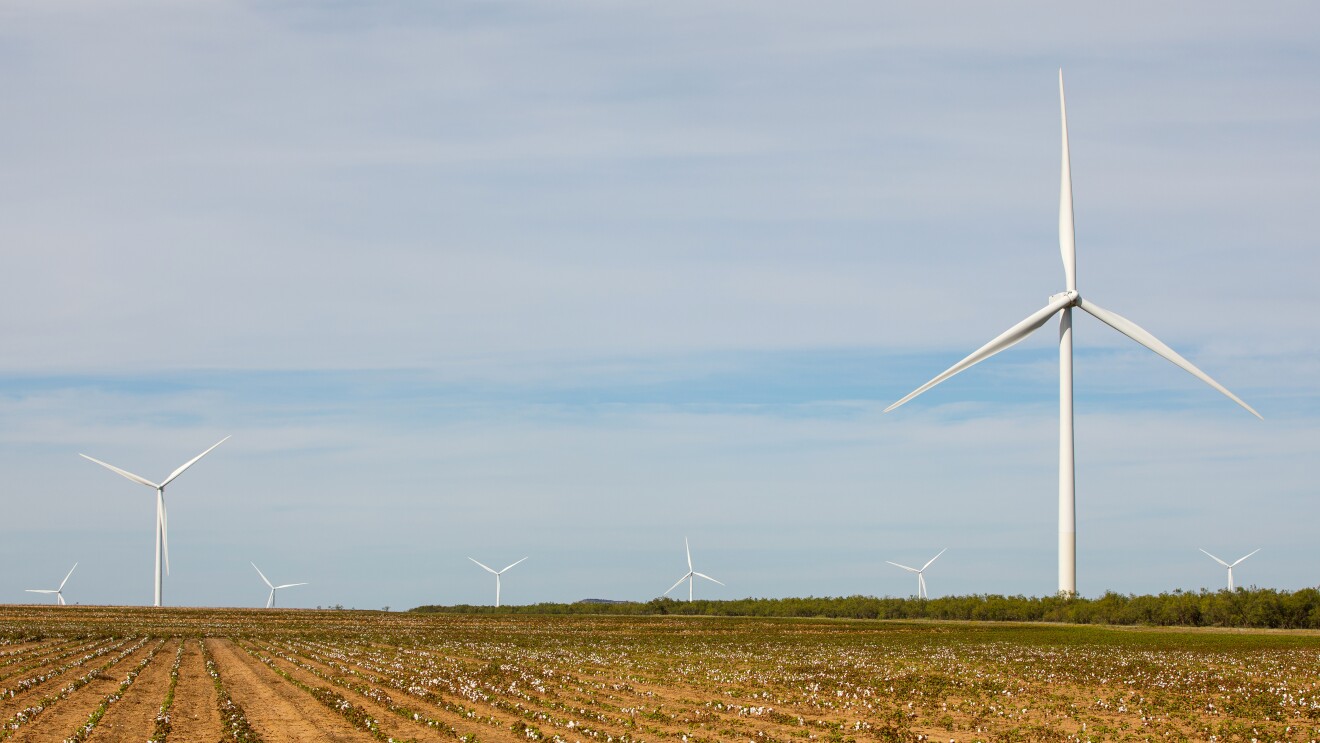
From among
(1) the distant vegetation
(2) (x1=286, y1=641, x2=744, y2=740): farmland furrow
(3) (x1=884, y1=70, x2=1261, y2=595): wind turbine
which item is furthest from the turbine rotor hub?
(2) (x1=286, y1=641, x2=744, y2=740): farmland furrow

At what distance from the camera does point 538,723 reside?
31.7 metres

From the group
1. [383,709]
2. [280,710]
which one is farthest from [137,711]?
[383,709]

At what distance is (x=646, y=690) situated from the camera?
41156 millimetres

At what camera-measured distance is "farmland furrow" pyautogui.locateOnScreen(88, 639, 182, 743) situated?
29422 mm

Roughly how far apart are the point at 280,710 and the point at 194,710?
91.7 inches

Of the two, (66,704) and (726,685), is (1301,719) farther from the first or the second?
(66,704)

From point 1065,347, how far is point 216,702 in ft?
244

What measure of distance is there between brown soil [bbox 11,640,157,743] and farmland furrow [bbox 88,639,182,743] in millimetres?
593

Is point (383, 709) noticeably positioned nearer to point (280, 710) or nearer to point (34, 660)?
point (280, 710)

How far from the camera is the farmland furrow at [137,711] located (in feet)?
96.5

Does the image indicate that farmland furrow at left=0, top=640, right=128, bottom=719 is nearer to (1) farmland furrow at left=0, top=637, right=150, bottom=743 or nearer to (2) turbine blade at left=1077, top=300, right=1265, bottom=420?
(1) farmland furrow at left=0, top=637, right=150, bottom=743

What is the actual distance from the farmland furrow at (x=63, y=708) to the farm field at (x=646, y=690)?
0.10 meters

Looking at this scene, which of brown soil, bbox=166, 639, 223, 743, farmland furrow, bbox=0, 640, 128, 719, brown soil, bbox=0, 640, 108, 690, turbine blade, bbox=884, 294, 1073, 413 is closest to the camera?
brown soil, bbox=166, 639, 223, 743

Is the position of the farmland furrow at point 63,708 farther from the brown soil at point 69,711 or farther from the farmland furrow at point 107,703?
the farmland furrow at point 107,703
